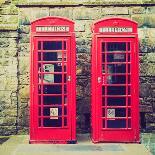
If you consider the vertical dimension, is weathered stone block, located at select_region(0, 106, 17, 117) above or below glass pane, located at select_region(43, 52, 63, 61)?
below

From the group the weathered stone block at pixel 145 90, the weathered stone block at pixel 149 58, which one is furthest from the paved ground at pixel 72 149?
the weathered stone block at pixel 149 58

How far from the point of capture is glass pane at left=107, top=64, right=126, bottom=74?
7.91m

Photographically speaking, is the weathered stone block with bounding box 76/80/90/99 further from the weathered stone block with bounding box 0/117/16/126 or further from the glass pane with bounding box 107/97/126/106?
the weathered stone block with bounding box 0/117/16/126

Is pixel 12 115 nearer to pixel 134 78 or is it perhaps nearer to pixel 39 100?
pixel 39 100

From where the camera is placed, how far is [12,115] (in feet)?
29.1

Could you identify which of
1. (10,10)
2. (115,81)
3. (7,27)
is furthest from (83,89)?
(10,10)

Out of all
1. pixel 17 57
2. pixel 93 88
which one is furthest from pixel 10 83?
pixel 93 88

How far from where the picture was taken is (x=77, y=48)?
8.98m

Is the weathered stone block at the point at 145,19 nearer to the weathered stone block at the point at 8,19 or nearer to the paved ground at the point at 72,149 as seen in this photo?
the weathered stone block at the point at 8,19

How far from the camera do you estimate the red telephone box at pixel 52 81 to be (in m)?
7.77

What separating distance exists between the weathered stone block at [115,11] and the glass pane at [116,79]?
1841 mm

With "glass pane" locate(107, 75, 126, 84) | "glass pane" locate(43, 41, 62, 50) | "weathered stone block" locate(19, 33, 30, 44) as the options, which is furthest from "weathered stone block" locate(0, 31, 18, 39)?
"glass pane" locate(107, 75, 126, 84)

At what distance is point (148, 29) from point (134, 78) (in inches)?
67.3

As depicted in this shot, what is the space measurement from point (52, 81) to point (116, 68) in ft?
4.36
